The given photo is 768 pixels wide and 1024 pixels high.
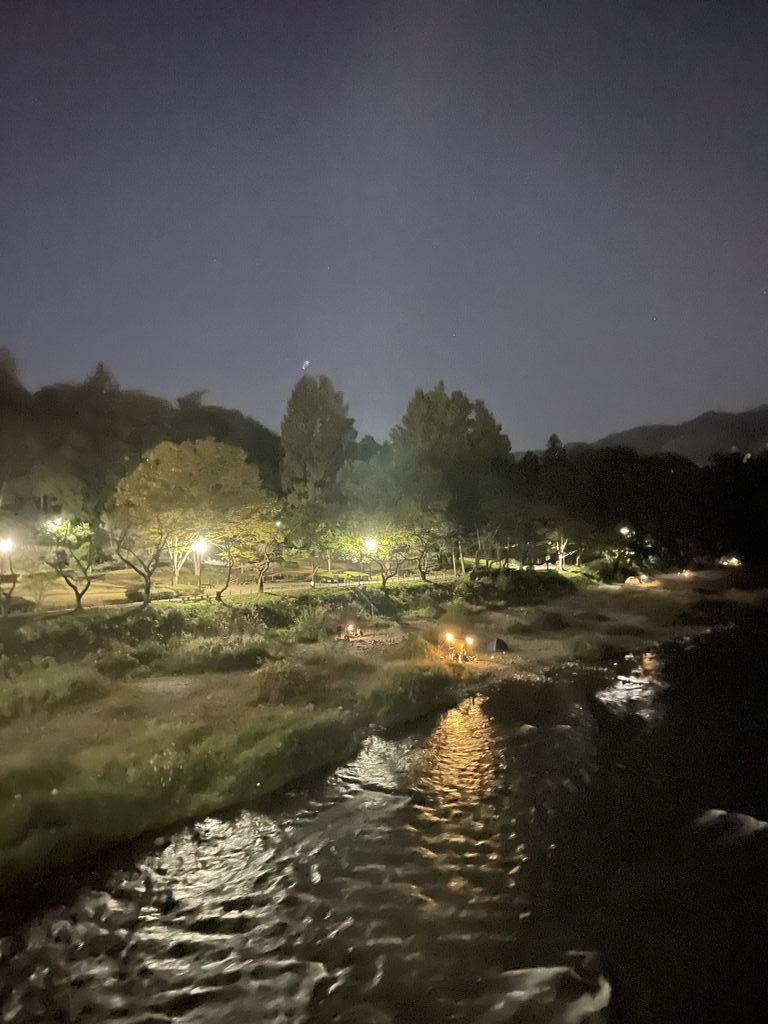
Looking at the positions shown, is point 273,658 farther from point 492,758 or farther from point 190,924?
point 190,924

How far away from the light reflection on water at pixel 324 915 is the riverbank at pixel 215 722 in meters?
1.06

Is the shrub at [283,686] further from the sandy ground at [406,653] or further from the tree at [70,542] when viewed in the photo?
the tree at [70,542]

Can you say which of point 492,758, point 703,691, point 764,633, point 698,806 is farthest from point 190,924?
point 764,633

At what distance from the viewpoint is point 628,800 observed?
1425 cm

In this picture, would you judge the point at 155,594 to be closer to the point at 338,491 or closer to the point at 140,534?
the point at 140,534

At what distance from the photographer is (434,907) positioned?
10234 mm

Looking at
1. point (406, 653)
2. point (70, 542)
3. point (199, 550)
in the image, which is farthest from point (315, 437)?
point (406, 653)

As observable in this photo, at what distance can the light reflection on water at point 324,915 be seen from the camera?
27.3ft

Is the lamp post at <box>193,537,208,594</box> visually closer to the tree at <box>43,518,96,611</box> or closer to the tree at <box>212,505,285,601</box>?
the tree at <box>212,505,285,601</box>

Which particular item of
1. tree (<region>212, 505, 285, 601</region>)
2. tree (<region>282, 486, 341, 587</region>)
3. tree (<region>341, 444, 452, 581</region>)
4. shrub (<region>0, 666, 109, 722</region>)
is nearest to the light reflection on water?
shrub (<region>0, 666, 109, 722</region>)

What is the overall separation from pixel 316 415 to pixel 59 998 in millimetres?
46108

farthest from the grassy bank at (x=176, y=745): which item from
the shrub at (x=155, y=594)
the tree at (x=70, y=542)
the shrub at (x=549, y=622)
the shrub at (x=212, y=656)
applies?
the tree at (x=70, y=542)

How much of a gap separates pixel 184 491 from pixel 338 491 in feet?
67.9

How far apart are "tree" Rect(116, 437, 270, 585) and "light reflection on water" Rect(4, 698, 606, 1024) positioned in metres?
18.0
